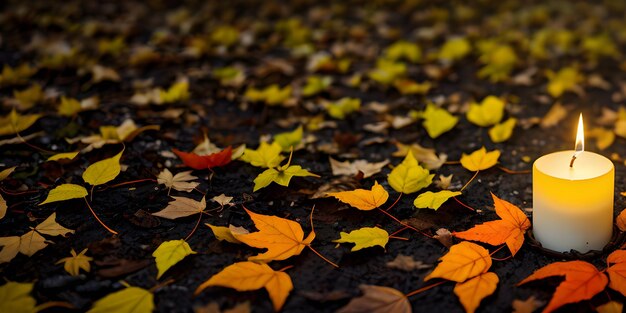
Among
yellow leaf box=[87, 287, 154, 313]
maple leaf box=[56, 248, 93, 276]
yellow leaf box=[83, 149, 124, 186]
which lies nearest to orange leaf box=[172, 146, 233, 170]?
yellow leaf box=[83, 149, 124, 186]

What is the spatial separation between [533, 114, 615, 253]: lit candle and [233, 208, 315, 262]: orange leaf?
1.73ft

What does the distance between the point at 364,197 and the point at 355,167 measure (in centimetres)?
27

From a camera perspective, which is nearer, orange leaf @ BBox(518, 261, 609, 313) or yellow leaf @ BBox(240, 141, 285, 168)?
orange leaf @ BBox(518, 261, 609, 313)

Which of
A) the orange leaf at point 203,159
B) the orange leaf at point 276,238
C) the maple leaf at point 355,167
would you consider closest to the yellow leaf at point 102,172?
the orange leaf at point 203,159

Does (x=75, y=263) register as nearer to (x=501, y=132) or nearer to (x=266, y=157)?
(x=266, y=157)

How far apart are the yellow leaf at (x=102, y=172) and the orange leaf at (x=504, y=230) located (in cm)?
90

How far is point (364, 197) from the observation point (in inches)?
53.0

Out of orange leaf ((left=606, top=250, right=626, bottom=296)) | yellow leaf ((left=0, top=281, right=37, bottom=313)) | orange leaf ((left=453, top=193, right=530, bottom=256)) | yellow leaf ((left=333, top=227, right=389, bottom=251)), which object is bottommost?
yellow leaf ((left=0, top=281, right=37, bottom=313))

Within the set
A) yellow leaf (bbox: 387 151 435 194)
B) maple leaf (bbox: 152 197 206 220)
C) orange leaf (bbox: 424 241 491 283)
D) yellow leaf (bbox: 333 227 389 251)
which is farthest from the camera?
yellow leaf (bbox: 387 151 435 194)

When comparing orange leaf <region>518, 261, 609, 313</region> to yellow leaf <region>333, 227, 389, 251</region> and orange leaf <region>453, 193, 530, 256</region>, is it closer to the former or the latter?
orange leaf <region>453, 193, 530, 256</region>

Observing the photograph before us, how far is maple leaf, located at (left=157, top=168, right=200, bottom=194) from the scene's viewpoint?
1.46 meters

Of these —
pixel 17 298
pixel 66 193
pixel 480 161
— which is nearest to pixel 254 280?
pixel 17 298

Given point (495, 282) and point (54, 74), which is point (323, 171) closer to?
point (495, 282)

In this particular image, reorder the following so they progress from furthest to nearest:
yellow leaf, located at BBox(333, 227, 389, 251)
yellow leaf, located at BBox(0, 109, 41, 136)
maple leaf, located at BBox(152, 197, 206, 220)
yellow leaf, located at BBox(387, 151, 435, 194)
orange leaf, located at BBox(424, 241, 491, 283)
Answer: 1. yellow leaf, located at BBox(0, 109, 41, 136)
2. yellow leaf, located at BBox(387, 151, 435, 194)
3. maple leaf, located at BBox(152, 197, 206, 220)
4. yellow leaf, located at BBox(333, 227, 389, 251)
5. orange leaf, located at BBox(424, 241, 491, 283)
